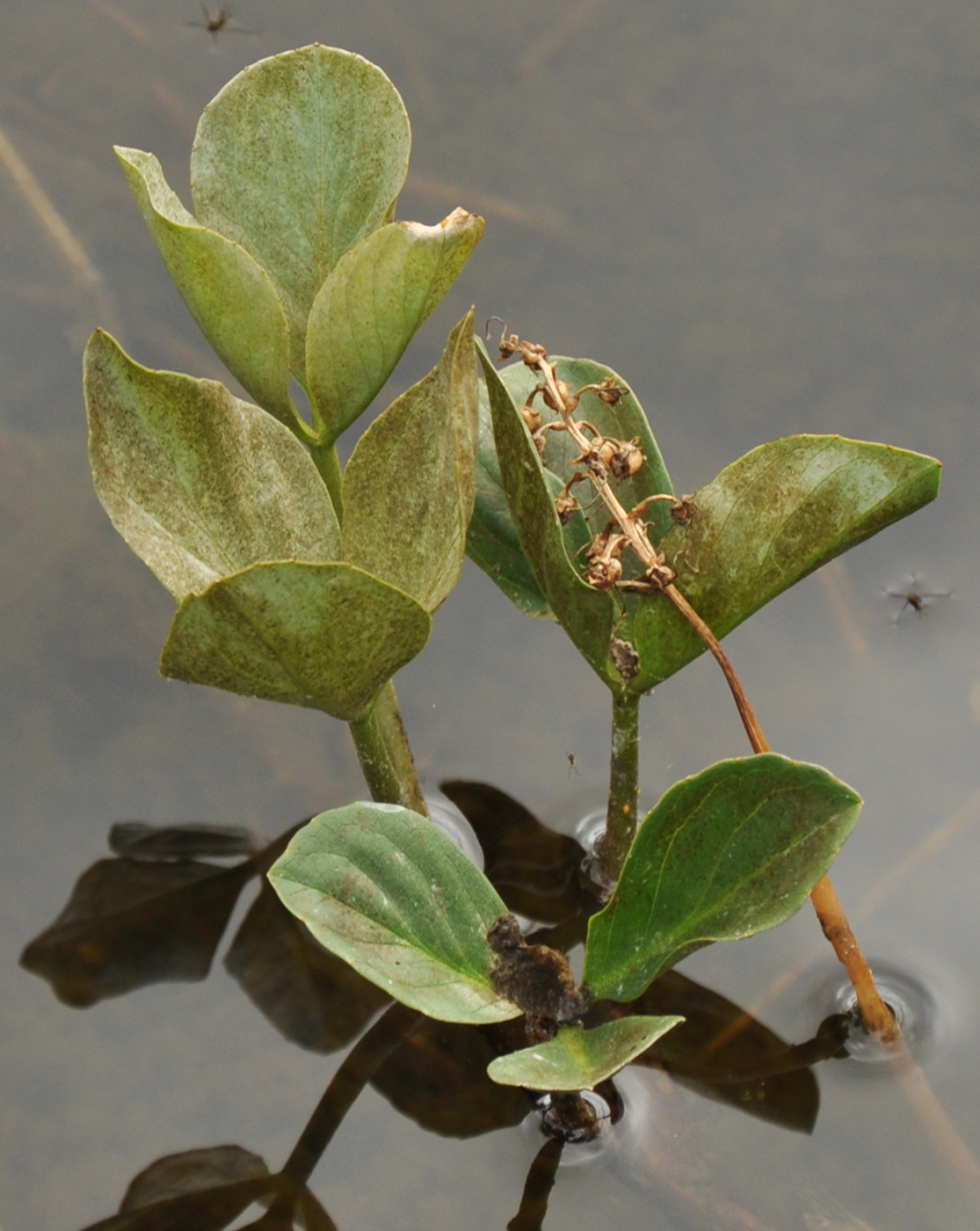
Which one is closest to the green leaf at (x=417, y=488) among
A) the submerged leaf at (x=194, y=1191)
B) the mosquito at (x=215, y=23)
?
the submerged leaf at (x=194, y=1191)

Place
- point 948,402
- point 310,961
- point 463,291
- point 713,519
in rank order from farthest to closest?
point 463,291 → point 948,402 → point 310,961 → point 713,519

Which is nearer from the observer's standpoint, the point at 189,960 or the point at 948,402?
the point at 189,960

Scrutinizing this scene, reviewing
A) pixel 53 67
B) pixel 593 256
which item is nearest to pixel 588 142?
pixel 593 256

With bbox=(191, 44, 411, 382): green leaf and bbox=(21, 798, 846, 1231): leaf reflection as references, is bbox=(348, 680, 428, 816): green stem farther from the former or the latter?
bbox=(191, 44, 411, 382): green leaf

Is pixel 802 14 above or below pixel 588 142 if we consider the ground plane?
Answer: above

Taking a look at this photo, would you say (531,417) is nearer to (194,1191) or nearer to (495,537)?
(495,537)

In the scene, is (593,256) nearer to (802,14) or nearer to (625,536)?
(802,14)
